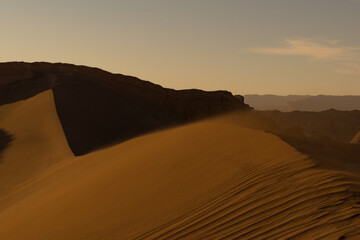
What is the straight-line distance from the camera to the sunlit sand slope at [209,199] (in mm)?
3393

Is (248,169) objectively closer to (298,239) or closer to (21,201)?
(298,239)

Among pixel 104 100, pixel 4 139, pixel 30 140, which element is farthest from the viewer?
pixel 104 100

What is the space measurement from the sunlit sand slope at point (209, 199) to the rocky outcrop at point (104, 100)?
28.9 ft

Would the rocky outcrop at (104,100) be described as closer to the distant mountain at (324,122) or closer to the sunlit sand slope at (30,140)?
the sunlit sand slope at (30,140)

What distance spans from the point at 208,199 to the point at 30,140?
12.4 metres

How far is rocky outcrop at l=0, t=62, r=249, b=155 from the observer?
17047 mm

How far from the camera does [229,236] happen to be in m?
3.43

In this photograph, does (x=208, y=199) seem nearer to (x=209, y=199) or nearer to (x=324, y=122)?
(x=209, y=199)

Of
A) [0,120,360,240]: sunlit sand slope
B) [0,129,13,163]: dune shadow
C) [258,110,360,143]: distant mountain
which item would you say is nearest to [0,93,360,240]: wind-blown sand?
[0,120,360,240]: sunlit sand slope

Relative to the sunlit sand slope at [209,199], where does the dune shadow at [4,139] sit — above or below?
above

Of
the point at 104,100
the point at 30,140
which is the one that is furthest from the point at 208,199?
the point at 104,100

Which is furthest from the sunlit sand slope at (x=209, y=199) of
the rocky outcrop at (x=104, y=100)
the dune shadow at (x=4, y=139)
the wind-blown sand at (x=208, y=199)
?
the rocky outcrop at (x=104, y=100)

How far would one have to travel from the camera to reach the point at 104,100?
20.2 meters

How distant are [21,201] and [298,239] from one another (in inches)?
258
